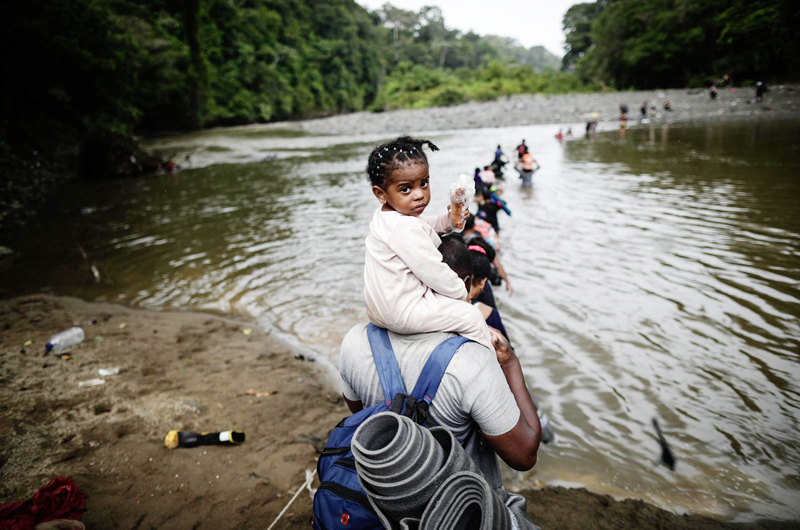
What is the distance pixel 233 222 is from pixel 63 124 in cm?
1556

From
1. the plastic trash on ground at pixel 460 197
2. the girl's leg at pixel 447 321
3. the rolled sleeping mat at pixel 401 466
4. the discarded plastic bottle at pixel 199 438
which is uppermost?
the plastic trash on ground at pixel 460 197

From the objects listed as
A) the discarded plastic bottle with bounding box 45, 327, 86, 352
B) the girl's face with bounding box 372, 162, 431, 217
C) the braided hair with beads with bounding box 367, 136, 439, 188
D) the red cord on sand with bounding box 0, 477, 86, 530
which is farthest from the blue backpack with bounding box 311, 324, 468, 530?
the discarded plastic bottle with bounding box 45, 327, 86, 352

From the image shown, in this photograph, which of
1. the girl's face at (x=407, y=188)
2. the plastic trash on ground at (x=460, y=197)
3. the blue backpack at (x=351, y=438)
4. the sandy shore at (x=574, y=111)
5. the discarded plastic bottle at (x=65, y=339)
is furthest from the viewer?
the sandy shore at (x=574, y=111)

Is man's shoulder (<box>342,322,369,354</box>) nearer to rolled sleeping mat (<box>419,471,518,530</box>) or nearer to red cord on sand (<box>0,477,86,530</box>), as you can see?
rolled sleeping mat (<box>419,471,518,530</box>)

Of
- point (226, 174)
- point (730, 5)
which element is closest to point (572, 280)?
point (226, 174)

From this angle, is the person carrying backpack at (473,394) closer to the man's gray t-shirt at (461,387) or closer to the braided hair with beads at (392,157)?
the man's gray t-shirt at (461,387)

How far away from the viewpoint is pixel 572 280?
Result: 6.28 meters

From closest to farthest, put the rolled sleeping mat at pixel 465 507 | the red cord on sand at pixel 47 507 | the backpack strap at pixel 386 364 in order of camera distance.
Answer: the rolled sleeping mat at pixel 465 507 → the backpack strap at pixel 386 364 → the red cord on sand at pixel 47 507

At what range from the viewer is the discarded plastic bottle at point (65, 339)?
4.63m

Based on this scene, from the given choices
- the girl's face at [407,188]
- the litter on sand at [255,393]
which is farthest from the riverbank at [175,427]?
the girl's face at [407,188]

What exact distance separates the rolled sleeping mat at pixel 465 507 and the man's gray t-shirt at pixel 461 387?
265mm

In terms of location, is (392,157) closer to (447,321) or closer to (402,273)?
(402,273)

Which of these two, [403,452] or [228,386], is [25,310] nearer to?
[228,386]

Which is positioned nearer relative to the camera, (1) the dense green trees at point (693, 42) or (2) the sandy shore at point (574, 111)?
(2) the sandy shore at point (574, 111)
